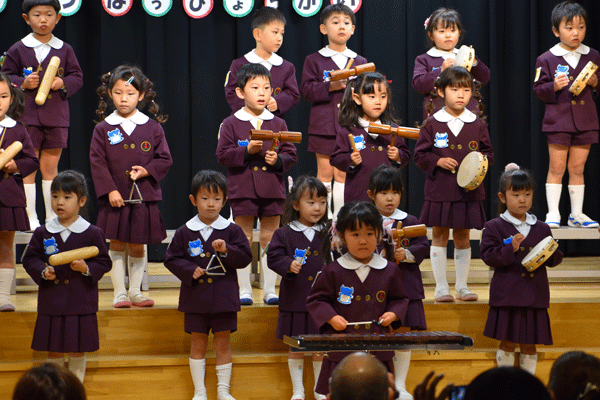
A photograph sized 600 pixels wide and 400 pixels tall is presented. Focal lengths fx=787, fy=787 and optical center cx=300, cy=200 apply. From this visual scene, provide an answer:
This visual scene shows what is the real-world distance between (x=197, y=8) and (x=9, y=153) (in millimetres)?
3029

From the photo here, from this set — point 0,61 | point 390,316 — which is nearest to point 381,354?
point 390,316

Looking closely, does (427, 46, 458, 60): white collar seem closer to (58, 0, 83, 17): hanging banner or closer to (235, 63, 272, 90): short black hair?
(235, 63, 272, 90): short black hair

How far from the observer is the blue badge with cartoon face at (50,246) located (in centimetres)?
426

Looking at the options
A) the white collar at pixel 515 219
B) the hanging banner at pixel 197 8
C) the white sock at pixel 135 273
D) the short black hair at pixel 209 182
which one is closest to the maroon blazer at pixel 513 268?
the white collar at pixel 515 219

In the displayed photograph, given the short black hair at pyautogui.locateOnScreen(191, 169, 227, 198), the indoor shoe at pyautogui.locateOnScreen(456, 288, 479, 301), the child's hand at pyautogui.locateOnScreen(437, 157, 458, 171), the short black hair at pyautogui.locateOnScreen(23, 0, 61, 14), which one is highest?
the short black hair at pyautogui.locateOnScreen(23, 0, 61, 14)

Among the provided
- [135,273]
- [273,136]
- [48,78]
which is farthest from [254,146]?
[48,78]

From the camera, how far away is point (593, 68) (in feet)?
18.9

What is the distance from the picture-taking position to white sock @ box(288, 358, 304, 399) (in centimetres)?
445

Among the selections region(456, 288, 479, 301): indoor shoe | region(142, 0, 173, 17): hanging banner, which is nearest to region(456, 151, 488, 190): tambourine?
region(456, 288, 479, 301): indoor shoe

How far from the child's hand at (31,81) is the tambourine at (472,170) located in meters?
3.06

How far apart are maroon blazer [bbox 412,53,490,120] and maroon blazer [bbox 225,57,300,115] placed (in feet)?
3.16

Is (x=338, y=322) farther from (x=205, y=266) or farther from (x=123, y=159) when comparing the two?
(x=123, y=159)

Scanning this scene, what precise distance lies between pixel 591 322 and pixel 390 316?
2156 millimetres

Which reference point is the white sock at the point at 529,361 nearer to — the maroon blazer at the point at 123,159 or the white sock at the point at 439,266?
the white sock at the point at 439,266
